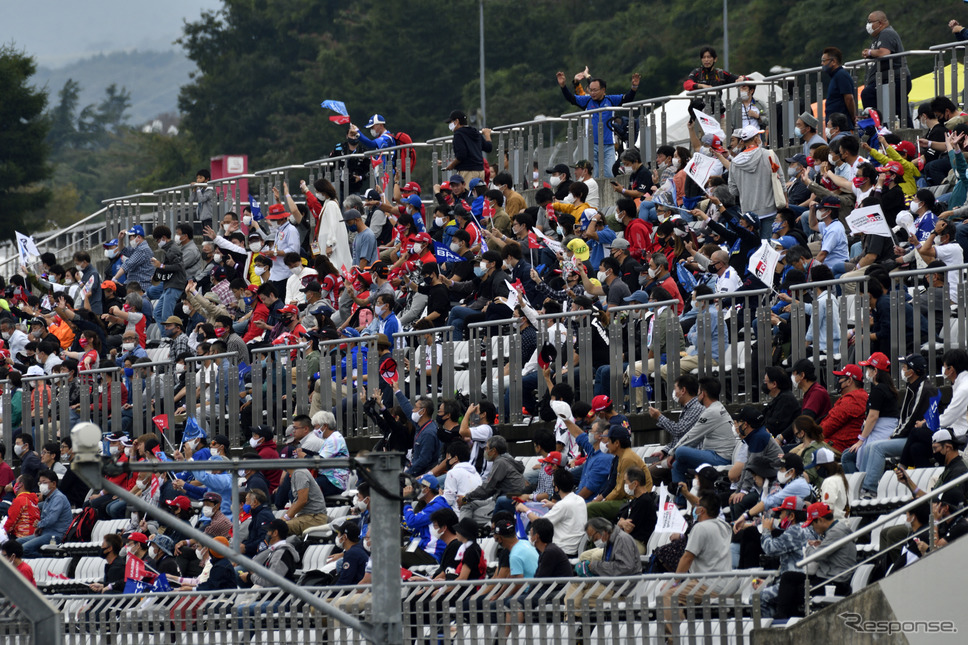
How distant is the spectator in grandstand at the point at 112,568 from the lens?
662 inches

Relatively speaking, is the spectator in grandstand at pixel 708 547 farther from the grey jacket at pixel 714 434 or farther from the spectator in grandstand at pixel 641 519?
the grey jacket at pixel 714 434

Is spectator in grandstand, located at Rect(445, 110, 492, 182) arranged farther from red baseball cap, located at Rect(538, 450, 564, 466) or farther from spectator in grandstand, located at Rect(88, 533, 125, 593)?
red baseball cap, located at Rect(538, 450, 564, 466)

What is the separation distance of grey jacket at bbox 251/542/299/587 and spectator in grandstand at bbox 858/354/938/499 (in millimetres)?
5394

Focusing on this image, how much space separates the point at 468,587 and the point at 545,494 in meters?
3.94

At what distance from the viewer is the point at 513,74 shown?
65625 mm

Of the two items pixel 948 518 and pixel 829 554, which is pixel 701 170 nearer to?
pixel 829 554

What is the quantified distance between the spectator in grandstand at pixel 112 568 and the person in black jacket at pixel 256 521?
139cm

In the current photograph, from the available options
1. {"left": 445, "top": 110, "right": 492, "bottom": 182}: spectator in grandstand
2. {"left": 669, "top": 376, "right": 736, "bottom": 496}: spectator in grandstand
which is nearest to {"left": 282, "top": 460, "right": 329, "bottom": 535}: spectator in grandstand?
{"left": 669, "top": 376, "right": 736, "bottom": 496}: spectator in grandstand

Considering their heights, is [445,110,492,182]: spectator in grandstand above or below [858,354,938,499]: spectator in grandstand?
above

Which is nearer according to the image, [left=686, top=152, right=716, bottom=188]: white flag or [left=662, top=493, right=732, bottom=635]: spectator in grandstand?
[left=662, top=493, right=732, bottom=635]: spectator in grandstand

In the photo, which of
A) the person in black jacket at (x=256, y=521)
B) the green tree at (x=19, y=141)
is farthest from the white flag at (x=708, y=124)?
the green tree at (x=19, y=141)

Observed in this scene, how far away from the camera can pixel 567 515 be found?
47.2ft

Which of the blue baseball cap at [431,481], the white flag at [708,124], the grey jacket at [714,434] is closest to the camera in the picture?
the grey jacket at [714,434]

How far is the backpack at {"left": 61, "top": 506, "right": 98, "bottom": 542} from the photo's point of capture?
19.2m
